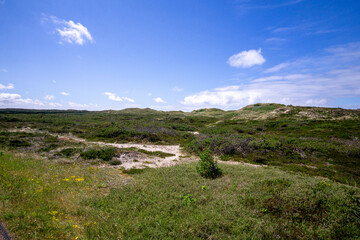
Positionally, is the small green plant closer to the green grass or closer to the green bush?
the green grass

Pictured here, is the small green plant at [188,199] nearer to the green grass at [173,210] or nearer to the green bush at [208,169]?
the green grass at [173,210]

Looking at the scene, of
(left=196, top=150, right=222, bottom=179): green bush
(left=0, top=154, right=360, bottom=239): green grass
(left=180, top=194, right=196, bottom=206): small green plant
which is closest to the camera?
(left=0, top=154, right=360, bottom=239): green grass

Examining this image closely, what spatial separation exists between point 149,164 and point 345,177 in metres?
18.3

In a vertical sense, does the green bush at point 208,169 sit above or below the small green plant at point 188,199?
above

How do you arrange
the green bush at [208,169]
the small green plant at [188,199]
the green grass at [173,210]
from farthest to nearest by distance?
the green bush at [208,169]
the small green plant at [188,199]
the green grass at [173,210]

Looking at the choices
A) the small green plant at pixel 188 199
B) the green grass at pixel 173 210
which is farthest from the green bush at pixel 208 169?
the small green plant at pixel 188 199

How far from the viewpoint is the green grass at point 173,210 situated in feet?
19.3

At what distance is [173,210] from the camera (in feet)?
24.9

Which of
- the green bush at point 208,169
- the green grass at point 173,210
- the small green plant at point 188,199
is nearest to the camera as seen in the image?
the green grass at point 173,210

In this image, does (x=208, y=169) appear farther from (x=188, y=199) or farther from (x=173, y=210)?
(x=173, y=210)

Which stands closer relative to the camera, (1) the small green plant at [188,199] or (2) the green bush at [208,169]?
(1) the small green plant at [188,199]

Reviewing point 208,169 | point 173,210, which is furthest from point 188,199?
point 208,169

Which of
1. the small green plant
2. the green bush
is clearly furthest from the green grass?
the green bush

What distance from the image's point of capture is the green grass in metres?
5.89
